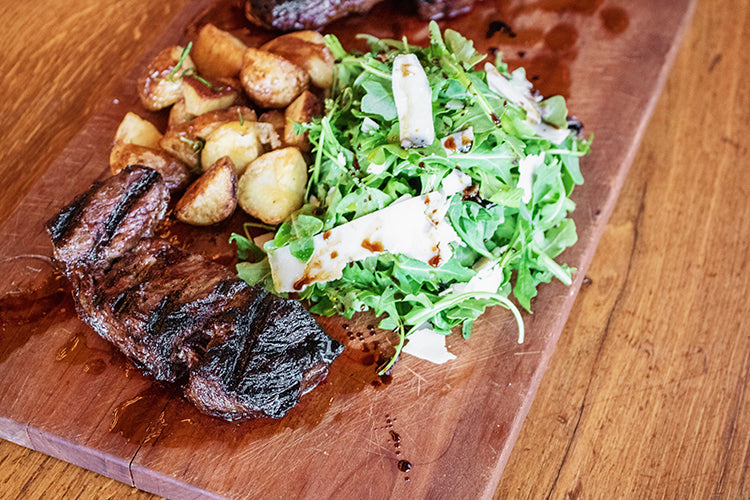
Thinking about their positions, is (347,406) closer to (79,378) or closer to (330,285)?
(330,285)

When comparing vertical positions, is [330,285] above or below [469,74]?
below

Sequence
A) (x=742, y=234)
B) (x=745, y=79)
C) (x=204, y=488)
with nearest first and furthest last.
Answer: (x=204, y=488) → (x=742, y=234) → (x=745, y=79)

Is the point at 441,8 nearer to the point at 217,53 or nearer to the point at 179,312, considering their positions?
the point at 217,53

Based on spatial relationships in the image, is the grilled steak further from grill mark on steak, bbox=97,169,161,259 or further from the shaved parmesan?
the shaved parmesan

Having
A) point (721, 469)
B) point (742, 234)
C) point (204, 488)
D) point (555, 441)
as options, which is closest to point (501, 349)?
point (555, 441)

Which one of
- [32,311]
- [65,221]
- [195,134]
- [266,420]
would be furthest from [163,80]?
[266,420]

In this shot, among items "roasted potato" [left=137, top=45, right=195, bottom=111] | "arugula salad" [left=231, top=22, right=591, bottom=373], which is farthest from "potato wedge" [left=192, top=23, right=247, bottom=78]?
"arugula salad" [left=231, top=22, right=591, bottom=373]

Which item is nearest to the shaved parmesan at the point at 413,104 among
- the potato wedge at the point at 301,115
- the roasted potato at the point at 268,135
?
the potato wedge at the point at 301,115
